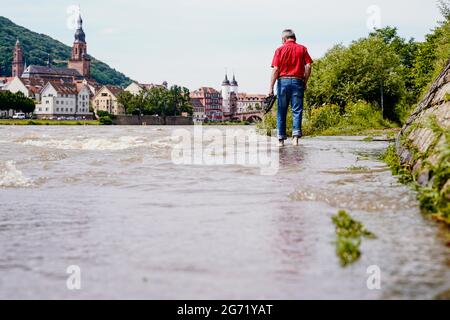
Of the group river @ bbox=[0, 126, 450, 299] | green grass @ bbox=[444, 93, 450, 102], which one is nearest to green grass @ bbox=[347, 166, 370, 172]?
river @ bbox=[0, 126, 450, 299]

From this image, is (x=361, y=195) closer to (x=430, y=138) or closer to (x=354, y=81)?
(x=430, y=138)

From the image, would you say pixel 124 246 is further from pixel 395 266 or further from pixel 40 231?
pixel 395 266

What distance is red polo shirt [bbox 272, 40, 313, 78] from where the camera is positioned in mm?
10484

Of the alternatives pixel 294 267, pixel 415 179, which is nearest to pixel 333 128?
pixel 415 179

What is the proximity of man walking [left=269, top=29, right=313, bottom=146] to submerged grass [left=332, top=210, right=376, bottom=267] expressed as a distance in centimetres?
739

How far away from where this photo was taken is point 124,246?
3020 millimetres

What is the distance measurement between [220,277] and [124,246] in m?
0.81

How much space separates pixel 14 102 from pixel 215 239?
163 meters

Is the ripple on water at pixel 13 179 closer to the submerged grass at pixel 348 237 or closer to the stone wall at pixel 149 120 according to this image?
the submerged grass at pixel 348 237

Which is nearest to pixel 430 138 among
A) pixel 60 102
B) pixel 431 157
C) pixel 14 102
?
pixel 431 157

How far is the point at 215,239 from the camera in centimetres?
310

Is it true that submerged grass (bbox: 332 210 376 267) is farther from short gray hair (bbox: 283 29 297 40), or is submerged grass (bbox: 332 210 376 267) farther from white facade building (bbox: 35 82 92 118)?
white facade building (bbox: 35 82 92 118)

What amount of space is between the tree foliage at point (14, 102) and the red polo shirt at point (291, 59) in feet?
498

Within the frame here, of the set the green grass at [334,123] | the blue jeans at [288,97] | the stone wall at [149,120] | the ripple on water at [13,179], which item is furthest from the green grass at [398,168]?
the stone wall at [149,120]
